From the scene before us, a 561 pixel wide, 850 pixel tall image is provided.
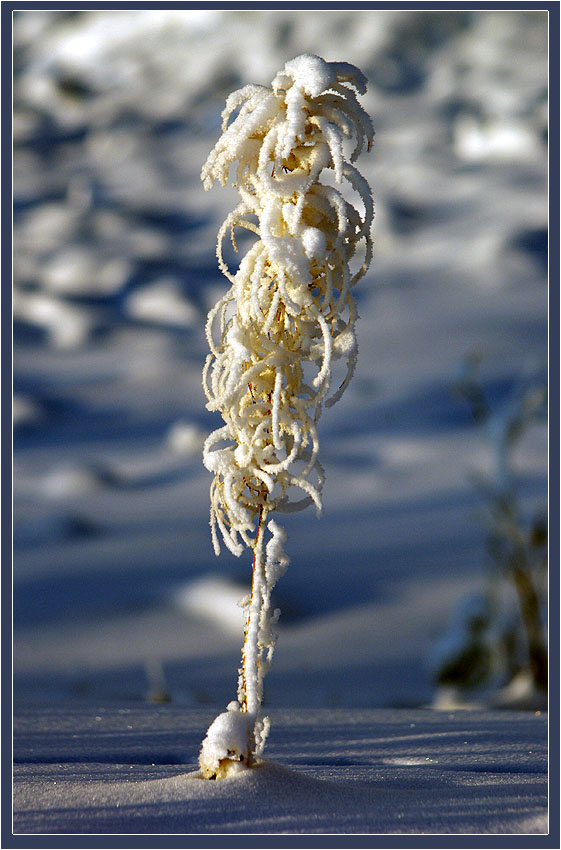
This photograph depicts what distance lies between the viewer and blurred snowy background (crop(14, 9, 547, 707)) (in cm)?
459

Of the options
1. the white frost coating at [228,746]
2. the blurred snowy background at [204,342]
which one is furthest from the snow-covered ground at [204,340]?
the white frost coating at [228,746]

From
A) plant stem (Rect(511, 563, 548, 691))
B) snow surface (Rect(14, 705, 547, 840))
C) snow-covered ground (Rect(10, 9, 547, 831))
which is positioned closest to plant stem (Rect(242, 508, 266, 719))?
snow surface (Rect(14, 705, 547, 840))

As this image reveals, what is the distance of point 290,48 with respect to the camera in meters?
8.40

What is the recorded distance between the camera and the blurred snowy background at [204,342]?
459 cm

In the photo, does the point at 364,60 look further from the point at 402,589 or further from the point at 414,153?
the point at 402,589

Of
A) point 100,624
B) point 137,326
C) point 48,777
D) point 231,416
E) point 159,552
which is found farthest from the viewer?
point 137,326

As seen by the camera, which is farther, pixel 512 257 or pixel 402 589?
pixel 512 257

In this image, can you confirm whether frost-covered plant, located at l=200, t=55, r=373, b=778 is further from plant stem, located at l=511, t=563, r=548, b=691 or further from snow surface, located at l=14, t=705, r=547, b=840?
plant stem, located at l=511, t=563, r=548, b=691

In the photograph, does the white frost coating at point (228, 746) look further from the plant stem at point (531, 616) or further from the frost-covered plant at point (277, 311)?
the plant stem at point (531, 616)

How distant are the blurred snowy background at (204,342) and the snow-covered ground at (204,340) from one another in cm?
2

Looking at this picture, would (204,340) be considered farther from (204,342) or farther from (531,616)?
(531,616)

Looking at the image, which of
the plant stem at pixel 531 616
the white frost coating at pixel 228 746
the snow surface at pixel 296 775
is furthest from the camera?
the plant stem at pixel 531 616

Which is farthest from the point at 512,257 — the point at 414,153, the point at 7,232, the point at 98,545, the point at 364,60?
the point at 7,232

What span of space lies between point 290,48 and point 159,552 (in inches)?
220
